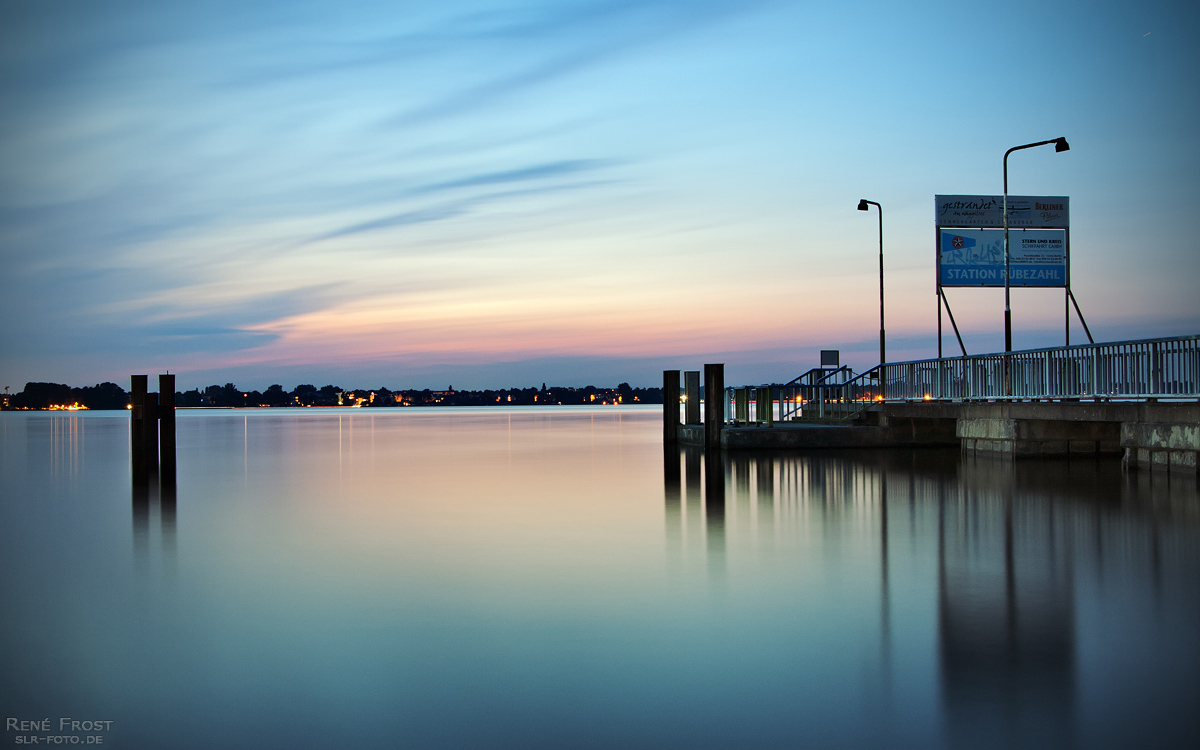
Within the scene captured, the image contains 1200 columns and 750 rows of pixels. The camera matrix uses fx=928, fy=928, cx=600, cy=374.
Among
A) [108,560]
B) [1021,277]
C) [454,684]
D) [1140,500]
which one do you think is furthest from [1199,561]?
[1021,277]

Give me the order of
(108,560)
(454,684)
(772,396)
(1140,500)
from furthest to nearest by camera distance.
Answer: (772,396) < (1140,500) < (108,560) < (454,684)

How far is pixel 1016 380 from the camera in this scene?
23.5 meters

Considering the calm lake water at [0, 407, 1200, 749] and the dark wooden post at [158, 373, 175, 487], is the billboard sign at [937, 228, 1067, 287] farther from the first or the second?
the dark wooden post at [158, 373, 175, 487]

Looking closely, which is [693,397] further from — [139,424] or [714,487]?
[139,424]

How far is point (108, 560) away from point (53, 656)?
509cm

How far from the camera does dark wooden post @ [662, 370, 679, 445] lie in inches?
1148

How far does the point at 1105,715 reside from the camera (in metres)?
5.12

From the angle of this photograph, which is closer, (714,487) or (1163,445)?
(1163,445)

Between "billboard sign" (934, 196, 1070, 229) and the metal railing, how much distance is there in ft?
21.5

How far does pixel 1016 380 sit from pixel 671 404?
10413 millimetres

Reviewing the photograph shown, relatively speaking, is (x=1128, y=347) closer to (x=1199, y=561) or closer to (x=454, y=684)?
(x=1199, y=561)

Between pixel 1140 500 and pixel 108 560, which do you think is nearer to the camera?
pixel 108 560

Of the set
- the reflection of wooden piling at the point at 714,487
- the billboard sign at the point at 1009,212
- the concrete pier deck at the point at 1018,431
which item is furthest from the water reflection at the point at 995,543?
the billboard sign at the point at 1009,212

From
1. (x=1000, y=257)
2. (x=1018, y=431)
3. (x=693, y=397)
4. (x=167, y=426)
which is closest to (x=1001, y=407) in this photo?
(x=1018, y=431)
